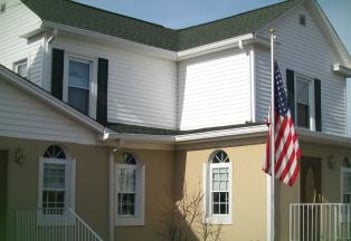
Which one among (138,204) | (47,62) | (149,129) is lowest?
(138,204)

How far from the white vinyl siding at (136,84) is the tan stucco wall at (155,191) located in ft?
4.24

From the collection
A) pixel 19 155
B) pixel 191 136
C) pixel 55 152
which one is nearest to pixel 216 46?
pixel 191 136

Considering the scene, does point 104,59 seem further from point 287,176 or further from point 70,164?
point 287,176

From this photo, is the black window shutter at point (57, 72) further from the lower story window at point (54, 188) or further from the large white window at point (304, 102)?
the large white window at point (304, 102)

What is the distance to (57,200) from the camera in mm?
13500

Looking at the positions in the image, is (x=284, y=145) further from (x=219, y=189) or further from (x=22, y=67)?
(x=22, y=67)

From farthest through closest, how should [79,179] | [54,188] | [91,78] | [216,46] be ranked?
[216,46], [91,78], [79,179], [54,188]

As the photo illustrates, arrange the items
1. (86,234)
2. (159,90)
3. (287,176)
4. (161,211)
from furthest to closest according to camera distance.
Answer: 1. (159,90)
2. (161,211)
3. (86,234)
4. (287,176)

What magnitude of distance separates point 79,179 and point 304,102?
7587mm

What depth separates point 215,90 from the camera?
16.8 meters

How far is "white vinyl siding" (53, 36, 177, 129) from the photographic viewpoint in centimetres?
1603

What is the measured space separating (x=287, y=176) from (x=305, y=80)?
658 cm

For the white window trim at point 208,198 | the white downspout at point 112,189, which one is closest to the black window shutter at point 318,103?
the white window trim at point 208,198

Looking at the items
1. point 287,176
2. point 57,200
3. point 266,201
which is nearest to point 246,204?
point 266,201
